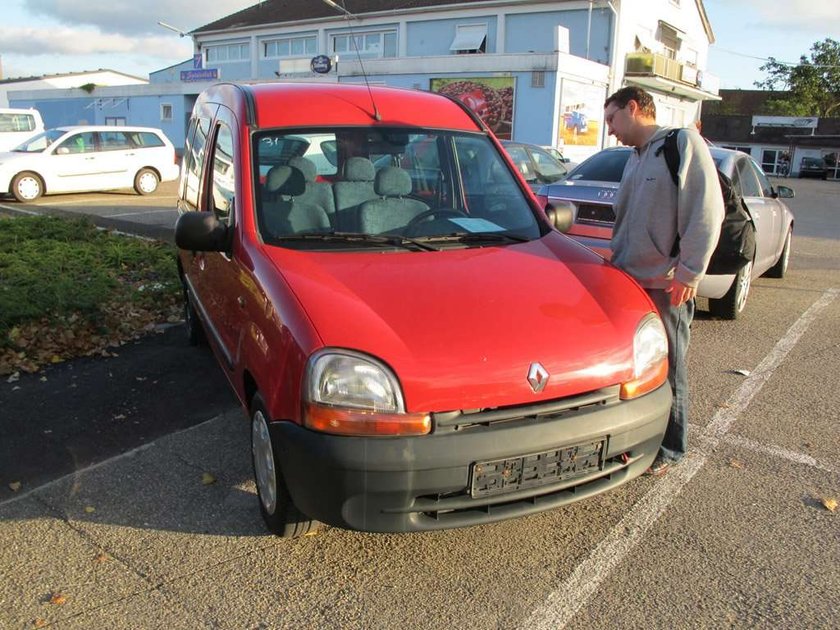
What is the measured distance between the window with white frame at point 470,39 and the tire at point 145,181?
20614mm

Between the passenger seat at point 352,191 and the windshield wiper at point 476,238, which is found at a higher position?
the passenger seat at point 352,191

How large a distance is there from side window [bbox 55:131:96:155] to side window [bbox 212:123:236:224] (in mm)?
13881

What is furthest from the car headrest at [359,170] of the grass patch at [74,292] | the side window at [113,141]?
the side window at [113,141]

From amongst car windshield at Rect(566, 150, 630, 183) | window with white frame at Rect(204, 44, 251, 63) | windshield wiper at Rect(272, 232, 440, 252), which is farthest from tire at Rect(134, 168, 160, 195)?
window with white frame at Rect(204, 44, 251, 63)

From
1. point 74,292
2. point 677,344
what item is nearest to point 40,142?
point 74,292

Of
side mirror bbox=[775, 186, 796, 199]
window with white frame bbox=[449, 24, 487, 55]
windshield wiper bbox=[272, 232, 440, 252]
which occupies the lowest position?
windshield wiper bbox=[272, 232, 440, 252]

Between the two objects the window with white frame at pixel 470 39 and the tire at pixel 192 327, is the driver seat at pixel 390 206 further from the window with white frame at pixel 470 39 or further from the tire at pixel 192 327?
the window with white frame at pixel 470 39

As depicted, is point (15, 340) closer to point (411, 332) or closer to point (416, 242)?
point (416, 242)

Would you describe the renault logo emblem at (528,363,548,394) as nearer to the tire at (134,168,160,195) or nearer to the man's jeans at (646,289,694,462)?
the man's jeans at (646,289,694,462)

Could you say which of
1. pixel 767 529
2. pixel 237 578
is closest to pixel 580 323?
pixel 767 529

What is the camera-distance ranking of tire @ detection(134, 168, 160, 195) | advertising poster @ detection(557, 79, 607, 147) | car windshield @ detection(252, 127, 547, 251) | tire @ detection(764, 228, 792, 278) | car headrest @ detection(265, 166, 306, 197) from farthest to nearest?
advertising poster @ detection(557, 79, 607, 147) → tire @ detection(134, 168, 160, 195) → tire @ detection(764, 228, 792, 278) → car headrest @ detection(265, 166, 306, 197) → car windshield @ detection(252, 127, 547, 251)

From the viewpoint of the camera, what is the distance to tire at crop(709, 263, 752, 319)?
264 inches

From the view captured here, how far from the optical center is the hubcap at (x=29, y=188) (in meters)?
15.7

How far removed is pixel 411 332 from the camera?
9.09ft
